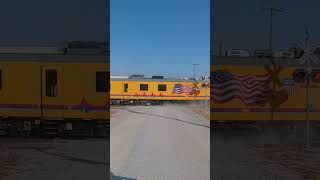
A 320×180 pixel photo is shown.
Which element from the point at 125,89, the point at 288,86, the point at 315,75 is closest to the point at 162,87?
the point at 125,89

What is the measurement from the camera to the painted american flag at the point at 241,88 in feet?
45.6

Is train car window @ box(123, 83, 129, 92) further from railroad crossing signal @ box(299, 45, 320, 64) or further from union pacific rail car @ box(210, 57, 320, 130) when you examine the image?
railroad crossing signal @ box(299, 45, 320, 64)

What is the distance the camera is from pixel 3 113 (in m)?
14.5

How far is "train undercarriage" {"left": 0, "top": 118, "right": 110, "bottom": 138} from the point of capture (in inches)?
551

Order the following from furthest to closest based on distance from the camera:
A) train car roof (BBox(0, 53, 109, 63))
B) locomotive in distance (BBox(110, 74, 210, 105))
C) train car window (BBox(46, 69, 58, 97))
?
locomotive in distance (BBox(110, 74, 210, 105)), train car window (BBox(46, 69, 58, 97)), train car roof (BBox(0, 53, 109, 63))

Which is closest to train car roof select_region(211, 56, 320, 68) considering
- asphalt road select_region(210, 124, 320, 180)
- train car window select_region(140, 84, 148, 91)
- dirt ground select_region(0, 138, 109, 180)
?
asphalt road select_region(210, 124, 320, 180)

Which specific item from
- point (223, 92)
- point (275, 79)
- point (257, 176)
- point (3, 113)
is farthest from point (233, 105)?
point (3, 113)

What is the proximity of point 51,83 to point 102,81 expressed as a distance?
1.76 meters

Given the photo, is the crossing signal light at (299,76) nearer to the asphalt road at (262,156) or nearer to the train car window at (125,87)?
the asphalt road at (262,156)

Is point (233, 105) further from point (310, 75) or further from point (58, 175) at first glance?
point (58, 175)

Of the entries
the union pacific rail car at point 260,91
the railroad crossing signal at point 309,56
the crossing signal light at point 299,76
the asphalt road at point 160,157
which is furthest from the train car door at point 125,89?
the railroad crossing signal at point 309,56

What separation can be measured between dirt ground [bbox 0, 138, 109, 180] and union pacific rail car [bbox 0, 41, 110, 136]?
51 cm

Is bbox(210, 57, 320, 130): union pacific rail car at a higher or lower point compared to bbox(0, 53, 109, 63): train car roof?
lower

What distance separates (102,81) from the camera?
14.0m
